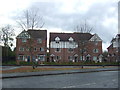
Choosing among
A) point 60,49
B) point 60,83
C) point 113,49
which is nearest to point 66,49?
point 60,49

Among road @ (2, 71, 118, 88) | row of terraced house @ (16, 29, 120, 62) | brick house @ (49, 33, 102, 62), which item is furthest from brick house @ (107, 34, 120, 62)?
road @ (2, 71, 118, 88)

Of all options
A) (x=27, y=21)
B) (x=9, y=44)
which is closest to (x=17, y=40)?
(x=9, y=44)

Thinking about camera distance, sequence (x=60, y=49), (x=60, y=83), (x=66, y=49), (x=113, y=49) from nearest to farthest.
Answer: (x=60, y=83), (x=60, y=49), (x=66, y=49), (x=113, y=49)

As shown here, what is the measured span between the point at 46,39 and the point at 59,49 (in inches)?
229

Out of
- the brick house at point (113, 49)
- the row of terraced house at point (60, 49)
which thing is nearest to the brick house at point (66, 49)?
the row of terraced house at point (60, 49)

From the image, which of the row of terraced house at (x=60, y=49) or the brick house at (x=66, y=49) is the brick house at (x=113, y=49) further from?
the brick house at (x=66, y=49)

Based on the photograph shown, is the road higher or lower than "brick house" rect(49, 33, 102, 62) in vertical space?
lower

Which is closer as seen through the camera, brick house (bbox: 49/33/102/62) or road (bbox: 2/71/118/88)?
road (bbox: 2/71/118/88)

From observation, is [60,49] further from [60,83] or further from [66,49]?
[60,83]

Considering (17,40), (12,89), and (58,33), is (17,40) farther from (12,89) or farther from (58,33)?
(12,89)

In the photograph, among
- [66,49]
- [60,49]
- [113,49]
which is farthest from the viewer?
[113,49]

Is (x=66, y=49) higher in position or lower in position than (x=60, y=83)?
higher

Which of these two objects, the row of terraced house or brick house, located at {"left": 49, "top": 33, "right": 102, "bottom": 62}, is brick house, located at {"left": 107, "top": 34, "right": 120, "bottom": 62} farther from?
brick house, located at {"left": 49, "top": 33, "right": 102, "bottom": 62}

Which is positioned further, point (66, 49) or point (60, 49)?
point (66, 49)
